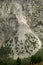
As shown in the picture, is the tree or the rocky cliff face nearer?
the tree

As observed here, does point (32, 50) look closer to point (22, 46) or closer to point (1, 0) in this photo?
point (22, 46)

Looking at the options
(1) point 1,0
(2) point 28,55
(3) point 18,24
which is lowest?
(2) point 28,55

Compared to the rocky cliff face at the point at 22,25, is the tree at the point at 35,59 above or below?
below

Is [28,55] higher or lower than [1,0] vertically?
lower

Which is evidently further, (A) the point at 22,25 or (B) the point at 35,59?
(A) the point at 22,25

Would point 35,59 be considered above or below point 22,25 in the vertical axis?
below

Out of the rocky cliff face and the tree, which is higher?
the rocky cliff face

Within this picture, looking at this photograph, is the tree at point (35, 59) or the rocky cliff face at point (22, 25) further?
the rocky cliff face at point (22, 25)

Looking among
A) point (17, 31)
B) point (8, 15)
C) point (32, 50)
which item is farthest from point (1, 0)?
point (32, 50)
